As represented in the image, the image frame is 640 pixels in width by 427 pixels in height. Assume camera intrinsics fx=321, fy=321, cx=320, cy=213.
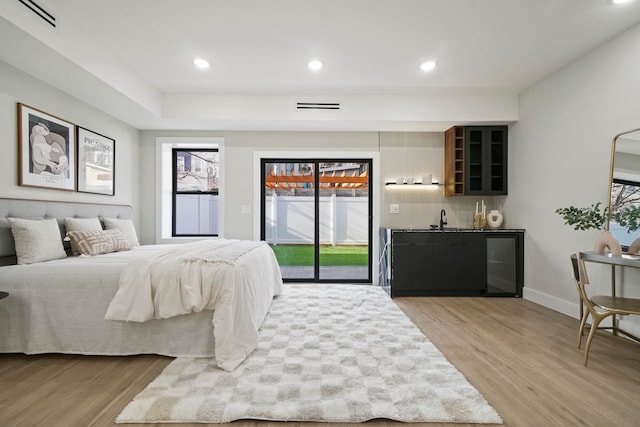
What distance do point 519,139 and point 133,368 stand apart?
4884 millimetres

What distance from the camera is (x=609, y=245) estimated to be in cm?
257

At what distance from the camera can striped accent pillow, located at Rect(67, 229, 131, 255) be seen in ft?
9.75

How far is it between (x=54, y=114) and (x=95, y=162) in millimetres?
717

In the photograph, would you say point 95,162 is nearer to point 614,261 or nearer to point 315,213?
point 315,213

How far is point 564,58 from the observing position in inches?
128

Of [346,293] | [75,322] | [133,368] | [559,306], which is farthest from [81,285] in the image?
[559,306]

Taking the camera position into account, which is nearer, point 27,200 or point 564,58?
point 27,200

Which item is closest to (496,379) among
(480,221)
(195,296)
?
(195,296)

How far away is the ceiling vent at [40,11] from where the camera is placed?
7.39 ft

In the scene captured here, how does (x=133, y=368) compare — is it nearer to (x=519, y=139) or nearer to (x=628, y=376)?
(x=628, y=376)

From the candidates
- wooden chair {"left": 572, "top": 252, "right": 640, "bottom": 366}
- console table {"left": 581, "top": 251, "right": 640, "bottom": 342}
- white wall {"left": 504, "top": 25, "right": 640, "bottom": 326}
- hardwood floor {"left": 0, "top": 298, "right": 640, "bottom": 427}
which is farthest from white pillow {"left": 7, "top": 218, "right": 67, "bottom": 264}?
white wall {"left": 504, "top": 25, "right": 640, "bottom": 326}

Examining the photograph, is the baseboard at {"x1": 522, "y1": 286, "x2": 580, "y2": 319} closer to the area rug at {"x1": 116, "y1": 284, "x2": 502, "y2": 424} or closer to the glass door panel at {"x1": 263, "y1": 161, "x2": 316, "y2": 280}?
the area rug at {"x1": 116, "y1": 284, "x2": 502, "y2": 424}

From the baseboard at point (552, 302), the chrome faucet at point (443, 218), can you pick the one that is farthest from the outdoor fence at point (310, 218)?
the baseboard at point (552, 302)

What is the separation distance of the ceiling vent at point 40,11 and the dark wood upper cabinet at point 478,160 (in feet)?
14.6
